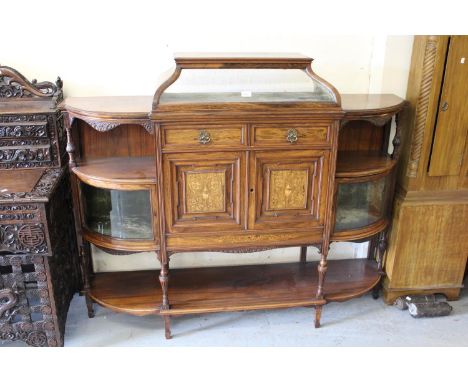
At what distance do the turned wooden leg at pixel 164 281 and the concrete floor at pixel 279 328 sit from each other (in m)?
0.21

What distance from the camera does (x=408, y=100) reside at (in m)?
2.36

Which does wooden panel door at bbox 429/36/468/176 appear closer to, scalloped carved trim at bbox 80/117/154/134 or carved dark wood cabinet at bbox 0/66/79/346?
scalloped carved trim at bbox 80/117/154/134

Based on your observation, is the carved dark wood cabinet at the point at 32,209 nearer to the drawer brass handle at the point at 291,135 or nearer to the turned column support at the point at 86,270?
the turned column support at the point at 86,270

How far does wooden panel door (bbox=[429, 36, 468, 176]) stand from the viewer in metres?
2.16

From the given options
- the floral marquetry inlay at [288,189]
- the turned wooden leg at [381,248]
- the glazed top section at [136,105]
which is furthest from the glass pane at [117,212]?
the turned wooden leg at [381,248]

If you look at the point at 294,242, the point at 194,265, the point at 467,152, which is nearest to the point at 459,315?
the point at 467,152

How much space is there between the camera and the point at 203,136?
6.49ft

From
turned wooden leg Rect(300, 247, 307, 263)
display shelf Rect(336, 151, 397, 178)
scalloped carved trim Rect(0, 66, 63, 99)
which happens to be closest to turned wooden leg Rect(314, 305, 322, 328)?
turned wooden leg Rect(300, 247, 307, 263)

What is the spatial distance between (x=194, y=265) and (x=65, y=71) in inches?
52.7

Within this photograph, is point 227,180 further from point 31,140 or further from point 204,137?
point 31,140

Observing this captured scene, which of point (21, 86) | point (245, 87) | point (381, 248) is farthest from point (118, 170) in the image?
point (381, 248)

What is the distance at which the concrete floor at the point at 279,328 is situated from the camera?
2367 mm

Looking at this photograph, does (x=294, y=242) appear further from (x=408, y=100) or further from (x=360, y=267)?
(x=408, y=100)

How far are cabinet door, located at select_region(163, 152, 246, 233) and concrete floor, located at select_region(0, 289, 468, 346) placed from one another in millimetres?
651
